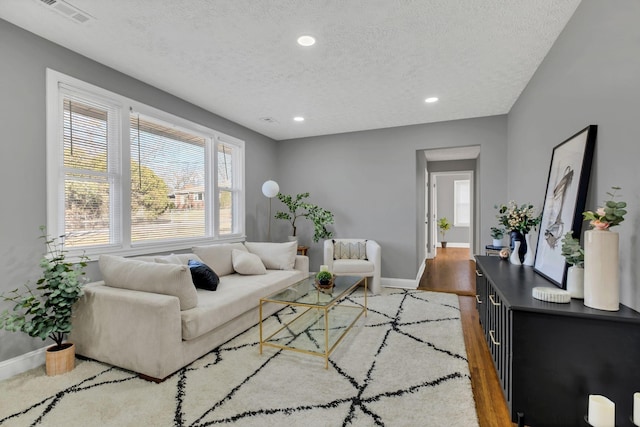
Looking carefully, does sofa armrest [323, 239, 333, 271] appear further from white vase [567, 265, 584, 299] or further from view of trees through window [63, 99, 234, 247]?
white vase [567, 265, 584, 299]

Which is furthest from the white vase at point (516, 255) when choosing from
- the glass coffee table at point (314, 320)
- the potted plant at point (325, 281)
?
the potted plant at point (325, 281)

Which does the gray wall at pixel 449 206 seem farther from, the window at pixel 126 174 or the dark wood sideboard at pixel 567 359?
the dark wood sideboard at pixel 567 359

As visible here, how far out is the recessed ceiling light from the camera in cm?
246

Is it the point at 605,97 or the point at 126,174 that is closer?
the point at 605,97

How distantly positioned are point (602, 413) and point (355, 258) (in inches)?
141

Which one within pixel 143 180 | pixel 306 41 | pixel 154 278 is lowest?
pixel 154 278

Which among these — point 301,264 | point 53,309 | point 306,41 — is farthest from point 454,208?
point 53,309

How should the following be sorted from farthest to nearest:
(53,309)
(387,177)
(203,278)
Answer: (387,177), (203,278), (53,309)

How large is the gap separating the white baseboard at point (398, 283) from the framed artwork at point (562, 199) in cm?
240

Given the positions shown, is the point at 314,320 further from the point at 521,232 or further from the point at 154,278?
the point at 521,232

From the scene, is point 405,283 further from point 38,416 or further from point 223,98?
point 38,416

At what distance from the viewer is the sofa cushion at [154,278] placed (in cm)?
237

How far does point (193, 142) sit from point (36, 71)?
1.74 metres

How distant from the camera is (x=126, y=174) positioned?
318 centimetres
